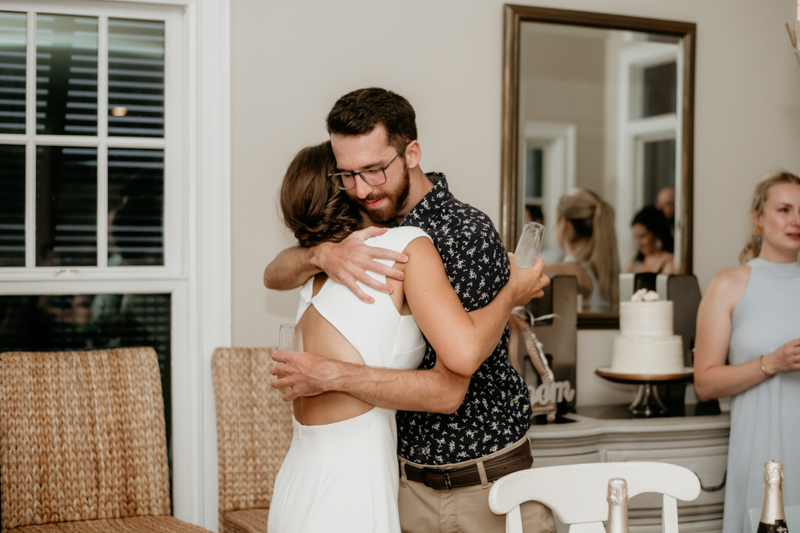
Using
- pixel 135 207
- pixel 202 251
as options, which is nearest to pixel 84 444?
pixel 202 251

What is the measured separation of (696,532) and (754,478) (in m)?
0.35

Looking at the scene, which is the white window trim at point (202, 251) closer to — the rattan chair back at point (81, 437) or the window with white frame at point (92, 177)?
the window with white frame at point (92, 177)

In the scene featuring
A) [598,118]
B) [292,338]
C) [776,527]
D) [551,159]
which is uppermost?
[598,118]

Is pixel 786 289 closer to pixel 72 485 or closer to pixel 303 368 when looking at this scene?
pixel 303 368

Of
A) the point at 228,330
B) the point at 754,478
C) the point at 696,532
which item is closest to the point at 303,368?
the point at 228,330

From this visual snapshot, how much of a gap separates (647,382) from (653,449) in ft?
0.77

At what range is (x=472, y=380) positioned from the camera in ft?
4.85

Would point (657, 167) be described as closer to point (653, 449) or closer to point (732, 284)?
point (732, 284)

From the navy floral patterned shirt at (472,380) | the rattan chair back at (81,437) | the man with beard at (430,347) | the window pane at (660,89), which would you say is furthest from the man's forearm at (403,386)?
the window pane at (660,89)

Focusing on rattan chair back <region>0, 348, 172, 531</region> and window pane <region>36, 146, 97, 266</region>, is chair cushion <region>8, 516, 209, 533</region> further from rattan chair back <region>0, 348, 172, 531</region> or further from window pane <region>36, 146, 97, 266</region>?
window pane <region>36, 146, 97, 266</region>

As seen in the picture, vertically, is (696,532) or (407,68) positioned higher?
(407,68)

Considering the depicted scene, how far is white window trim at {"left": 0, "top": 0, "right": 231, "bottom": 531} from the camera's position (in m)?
2.45

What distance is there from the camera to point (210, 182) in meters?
2.46

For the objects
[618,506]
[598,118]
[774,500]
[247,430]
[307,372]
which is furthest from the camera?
[598,118]
